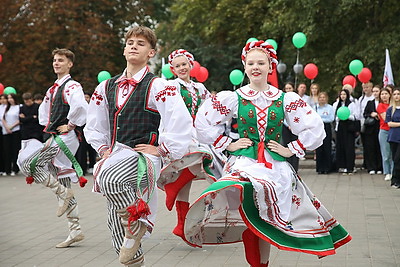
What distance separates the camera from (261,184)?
548 centimetres

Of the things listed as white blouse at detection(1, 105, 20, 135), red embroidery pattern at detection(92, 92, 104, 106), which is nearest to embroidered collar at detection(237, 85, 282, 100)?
red embroidery pattern at detection(92, 92, 104, 106)

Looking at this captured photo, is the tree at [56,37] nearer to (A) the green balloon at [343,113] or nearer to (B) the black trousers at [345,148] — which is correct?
(B) the black trousers at [345,148]

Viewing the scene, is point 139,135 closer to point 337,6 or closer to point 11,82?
point 337,6

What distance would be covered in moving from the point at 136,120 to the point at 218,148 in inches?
32.1

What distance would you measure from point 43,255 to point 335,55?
61.7 feet

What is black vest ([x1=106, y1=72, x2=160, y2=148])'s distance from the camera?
221 inches

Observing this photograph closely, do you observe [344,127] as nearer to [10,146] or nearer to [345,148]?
[345,148]

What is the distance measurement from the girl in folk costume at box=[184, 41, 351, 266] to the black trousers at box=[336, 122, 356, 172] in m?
10.2

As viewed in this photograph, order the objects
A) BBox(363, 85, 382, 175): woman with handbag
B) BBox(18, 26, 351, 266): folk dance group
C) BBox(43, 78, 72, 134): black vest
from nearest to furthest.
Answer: BBox(18, 26, 351, 266): folk dance group → BBox(43, 78, 72, 134): black vest → BBox(363, 85, 382, 175): woman with handbag

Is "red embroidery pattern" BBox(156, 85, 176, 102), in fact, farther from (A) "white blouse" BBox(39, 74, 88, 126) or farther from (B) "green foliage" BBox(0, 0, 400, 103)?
(B) "green foliage" BBox(0, 0, 400, 103)

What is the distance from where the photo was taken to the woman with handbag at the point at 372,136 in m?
15.8

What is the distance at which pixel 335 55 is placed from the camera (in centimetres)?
2486

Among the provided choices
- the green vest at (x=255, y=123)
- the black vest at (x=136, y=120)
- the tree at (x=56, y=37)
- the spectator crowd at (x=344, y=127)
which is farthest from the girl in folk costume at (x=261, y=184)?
the tree at (x=56, y=37)

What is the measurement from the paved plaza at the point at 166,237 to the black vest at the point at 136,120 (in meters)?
1.64
